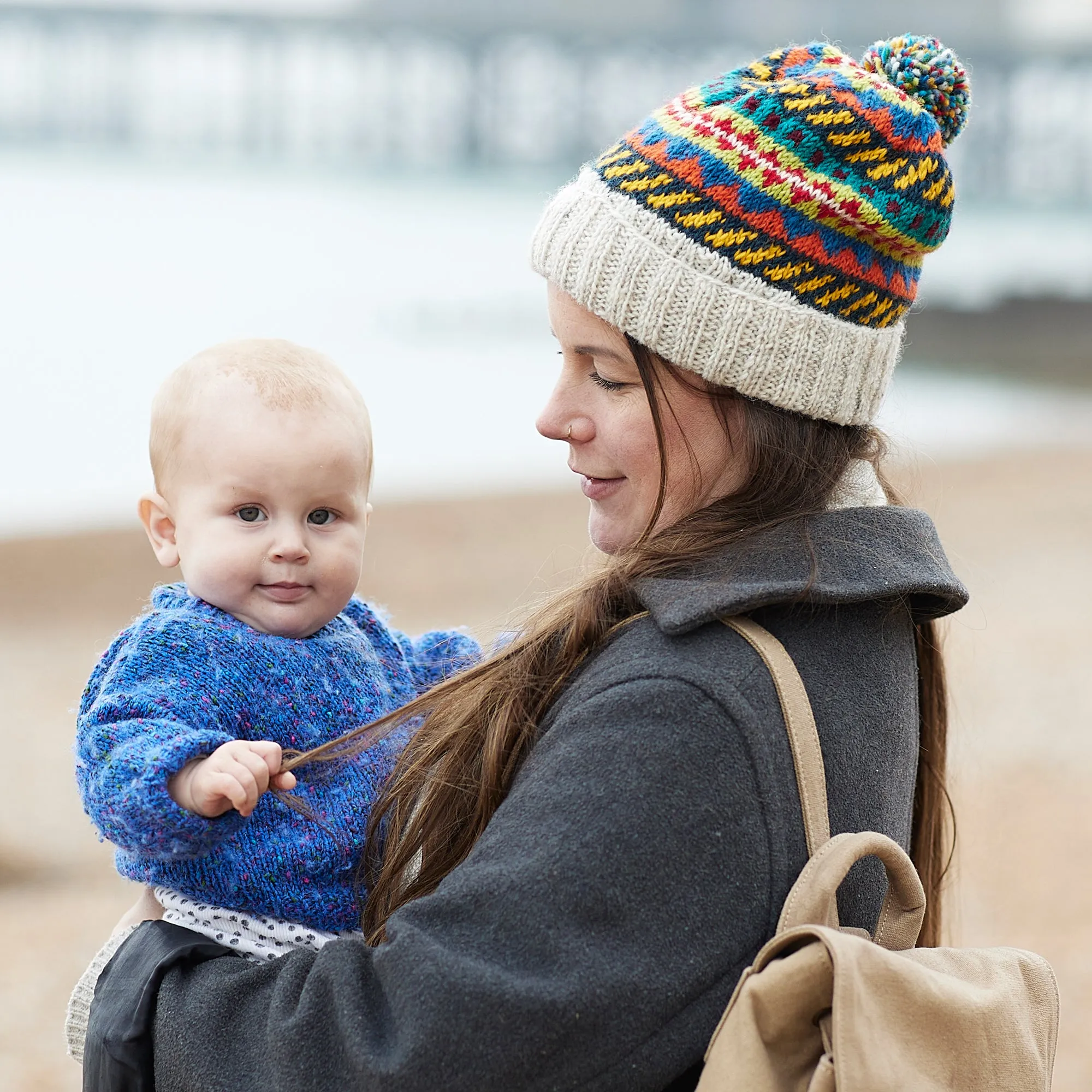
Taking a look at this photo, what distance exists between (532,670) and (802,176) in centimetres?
67

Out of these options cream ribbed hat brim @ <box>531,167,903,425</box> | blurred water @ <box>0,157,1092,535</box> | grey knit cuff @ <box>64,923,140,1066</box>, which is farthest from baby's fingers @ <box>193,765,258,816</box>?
blurred water @ <box>0,157,1092,535</box>

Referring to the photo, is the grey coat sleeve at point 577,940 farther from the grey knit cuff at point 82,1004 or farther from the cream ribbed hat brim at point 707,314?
the cream ribbed hat brim at point 707,314

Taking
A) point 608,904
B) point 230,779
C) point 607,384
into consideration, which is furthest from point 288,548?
point 608,904

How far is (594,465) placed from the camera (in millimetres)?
1776

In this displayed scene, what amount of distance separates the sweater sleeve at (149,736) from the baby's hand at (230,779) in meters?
0.02

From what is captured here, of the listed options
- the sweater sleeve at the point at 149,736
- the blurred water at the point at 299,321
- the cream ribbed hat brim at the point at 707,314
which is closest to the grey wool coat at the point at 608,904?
the sweater sleeve at the point at 149,736

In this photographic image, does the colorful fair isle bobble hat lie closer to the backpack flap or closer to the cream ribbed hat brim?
the cream ribbed hat brim

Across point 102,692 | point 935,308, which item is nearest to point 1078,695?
point 102,692

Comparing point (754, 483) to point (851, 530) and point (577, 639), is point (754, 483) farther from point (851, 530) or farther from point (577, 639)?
Answer: point (577, 639)

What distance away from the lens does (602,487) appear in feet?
5.88

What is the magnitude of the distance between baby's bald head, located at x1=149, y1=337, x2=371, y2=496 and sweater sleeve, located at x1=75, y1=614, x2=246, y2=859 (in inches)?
10.0

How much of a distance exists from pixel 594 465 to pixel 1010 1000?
0.79 meters

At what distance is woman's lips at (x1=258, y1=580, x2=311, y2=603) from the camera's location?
6.12ft

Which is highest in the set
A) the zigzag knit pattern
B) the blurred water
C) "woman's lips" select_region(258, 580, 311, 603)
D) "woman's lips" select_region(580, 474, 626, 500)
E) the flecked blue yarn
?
the flecked blue yarn
